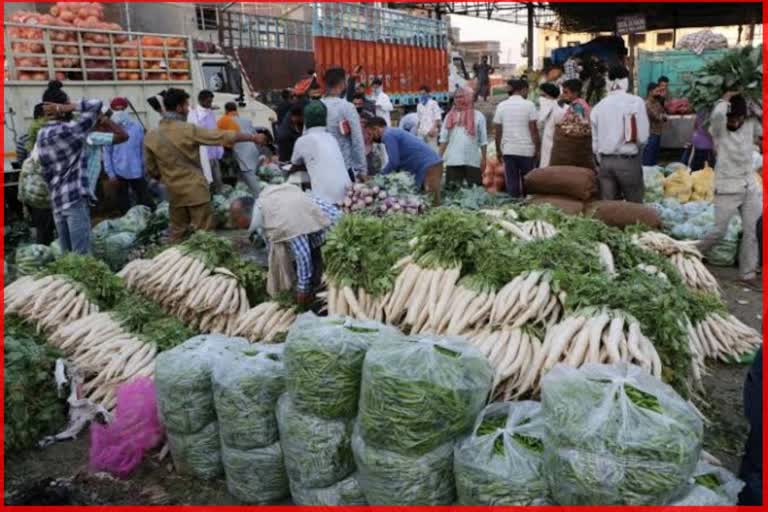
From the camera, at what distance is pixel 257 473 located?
319cm

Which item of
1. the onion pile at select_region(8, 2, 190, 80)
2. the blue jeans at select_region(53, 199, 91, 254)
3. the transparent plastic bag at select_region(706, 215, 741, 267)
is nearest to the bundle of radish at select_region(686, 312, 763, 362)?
the transparent plastic bag at select_region(706, 215, 741, 267)

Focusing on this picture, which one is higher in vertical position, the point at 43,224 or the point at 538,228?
the point at 538,228

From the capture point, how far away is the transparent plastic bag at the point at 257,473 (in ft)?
10.4

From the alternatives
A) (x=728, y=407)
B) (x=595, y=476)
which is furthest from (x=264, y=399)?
(x=728, y=407)

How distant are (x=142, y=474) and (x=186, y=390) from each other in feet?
2.24

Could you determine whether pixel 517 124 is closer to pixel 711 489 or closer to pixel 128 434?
pixel 128 434

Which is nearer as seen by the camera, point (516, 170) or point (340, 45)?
point (516, 170)

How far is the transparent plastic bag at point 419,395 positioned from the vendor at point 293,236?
6.35 feet

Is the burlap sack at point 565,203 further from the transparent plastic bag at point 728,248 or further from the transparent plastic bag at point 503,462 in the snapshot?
the transparent plastic bag at point 503,462

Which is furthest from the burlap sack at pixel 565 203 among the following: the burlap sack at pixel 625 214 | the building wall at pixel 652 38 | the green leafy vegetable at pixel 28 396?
the building wall at pixel 652 38

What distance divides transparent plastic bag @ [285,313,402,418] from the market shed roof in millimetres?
20532

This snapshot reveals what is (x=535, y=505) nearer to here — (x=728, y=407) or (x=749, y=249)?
(x=728, y=407)

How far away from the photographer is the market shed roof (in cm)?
2089

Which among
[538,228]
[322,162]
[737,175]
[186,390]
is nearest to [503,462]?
[186,390]
